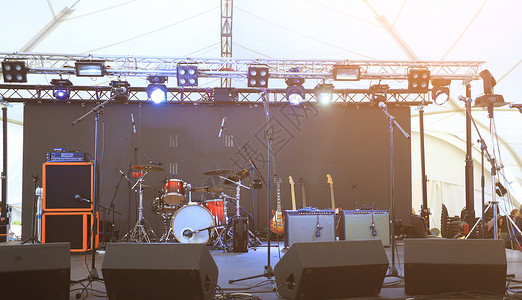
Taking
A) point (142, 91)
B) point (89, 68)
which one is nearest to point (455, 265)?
point (89, 68)

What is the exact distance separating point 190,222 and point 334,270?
4693 millimetres

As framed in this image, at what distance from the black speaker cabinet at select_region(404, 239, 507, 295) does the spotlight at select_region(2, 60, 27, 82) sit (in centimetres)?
764

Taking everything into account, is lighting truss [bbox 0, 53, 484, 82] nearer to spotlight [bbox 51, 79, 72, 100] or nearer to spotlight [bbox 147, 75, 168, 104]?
spotlight [bbox 147, 75, 168, 104]

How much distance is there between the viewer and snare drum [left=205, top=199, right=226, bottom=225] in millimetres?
8453

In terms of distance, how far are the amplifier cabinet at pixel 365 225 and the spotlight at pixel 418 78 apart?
265 centimetres

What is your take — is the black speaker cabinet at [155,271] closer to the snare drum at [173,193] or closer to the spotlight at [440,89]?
the snare drum at [173,193]

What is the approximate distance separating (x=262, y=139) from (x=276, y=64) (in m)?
1.95

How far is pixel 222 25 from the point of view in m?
10.5

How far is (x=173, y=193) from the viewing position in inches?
314

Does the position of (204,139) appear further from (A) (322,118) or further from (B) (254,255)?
(B) (254,255)

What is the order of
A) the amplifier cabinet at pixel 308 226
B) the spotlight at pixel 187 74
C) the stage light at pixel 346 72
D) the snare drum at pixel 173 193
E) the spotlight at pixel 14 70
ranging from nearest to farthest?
the amplifier cabinet at pixel 308 226 → the snare drum at pixel 173 193 → the spotlight at pixel 14 70 → the spotlight at pixel 187 74 → the stage light at pixel 346 72

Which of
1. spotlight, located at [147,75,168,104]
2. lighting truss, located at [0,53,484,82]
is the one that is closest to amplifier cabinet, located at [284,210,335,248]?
lighting truss, located at [0,53,484,82]

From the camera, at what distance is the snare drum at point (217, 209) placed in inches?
333

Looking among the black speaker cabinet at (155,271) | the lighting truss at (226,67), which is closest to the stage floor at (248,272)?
the black speaker cabinet at (155,271)
